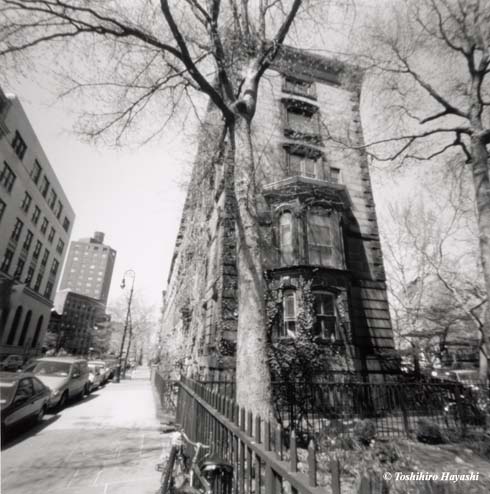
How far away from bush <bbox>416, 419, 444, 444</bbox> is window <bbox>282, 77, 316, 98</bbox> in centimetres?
1939

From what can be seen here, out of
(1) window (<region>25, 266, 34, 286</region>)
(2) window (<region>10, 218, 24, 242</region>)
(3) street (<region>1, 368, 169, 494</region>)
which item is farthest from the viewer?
(1) window (<region>25, 266, 34, 286</region>)

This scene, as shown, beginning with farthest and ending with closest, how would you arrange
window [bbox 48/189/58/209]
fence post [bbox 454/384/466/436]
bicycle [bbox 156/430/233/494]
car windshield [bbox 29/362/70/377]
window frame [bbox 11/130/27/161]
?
window [bbox 48/189/58/209], window frame [bbox 11/130/27/161], car windshield [bbox 29/362/70/377], fence post [bbox 454/384/466/436], bicycle [bbox 156/430/233/494]

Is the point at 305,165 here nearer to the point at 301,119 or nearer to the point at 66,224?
the point at 301,119

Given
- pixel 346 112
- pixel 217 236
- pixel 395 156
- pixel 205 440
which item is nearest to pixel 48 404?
pixel 205 440

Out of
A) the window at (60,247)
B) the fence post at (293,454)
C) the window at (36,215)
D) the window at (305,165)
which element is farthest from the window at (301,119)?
the window at (60,247)

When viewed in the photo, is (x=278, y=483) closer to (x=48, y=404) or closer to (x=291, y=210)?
(x=48, y=404)

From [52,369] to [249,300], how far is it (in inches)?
404

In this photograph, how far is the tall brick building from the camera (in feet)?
A: 39.7

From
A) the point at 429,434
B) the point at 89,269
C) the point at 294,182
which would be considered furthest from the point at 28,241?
the point at 89,269

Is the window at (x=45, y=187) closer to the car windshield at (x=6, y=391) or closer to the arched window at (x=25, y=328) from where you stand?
the arched window at (x=25, y=328)

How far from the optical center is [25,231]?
35594 mm

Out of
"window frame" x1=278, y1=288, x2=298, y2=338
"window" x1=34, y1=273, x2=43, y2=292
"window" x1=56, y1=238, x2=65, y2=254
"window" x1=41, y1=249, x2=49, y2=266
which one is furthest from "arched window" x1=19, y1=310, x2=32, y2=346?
"window frame" x1=278, y1=288, x2=298, y2=338

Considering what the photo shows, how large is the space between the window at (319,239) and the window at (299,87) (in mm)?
10342

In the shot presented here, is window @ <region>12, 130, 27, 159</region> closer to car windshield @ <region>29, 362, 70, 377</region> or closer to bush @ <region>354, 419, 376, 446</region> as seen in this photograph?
car windshield @ <region>29, 362, 70, 377</region>
